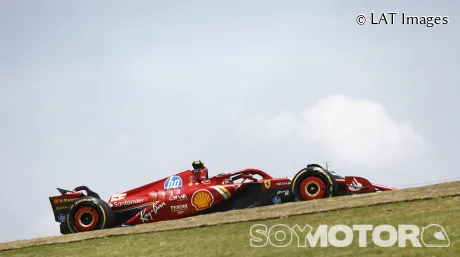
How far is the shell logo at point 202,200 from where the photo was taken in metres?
19.3

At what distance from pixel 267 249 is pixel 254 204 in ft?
16.8

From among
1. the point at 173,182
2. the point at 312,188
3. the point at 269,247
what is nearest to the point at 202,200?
the point at 173,182

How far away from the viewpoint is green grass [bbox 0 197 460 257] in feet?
42.4

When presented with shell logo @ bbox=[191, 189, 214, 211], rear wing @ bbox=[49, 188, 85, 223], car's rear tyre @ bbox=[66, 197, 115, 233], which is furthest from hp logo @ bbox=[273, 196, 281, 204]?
rear wing @ bbox=[49, 188, 85, 223]

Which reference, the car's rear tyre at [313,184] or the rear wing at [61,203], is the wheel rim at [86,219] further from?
the car's rear tyre at [313,184]

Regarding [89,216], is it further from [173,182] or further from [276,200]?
[276,200]

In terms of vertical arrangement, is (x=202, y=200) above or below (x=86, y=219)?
above

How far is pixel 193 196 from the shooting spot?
63.7 feet

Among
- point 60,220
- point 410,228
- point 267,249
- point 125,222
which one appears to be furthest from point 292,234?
point 60,220

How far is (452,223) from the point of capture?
13.4 metres

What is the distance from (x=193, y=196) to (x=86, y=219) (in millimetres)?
3234

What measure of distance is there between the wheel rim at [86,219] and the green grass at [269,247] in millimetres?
2035

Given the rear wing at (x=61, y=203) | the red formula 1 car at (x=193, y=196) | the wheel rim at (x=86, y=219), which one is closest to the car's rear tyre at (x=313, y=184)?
the red formula 1 car at (x=193, y=196)

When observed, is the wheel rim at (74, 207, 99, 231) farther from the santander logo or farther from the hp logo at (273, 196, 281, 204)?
the hp logo at (273, 196, 281, 204)
